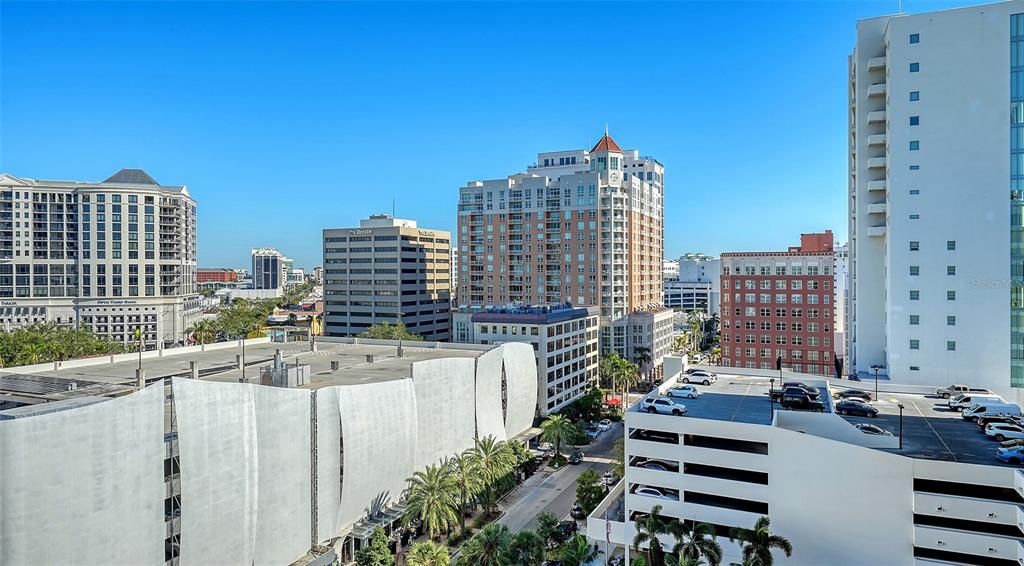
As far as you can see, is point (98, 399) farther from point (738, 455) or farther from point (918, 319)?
point (918, 319)

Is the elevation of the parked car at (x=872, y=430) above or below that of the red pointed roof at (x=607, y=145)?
below

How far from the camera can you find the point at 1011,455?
3425 centimetres

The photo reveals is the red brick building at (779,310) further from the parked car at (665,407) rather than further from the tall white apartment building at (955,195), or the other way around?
the parked car at (665,407)

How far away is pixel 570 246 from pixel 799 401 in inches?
2879

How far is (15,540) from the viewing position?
27.0 meters

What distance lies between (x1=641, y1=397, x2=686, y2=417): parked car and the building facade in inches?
1382

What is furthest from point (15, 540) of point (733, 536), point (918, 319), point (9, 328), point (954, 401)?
point (9, 328)

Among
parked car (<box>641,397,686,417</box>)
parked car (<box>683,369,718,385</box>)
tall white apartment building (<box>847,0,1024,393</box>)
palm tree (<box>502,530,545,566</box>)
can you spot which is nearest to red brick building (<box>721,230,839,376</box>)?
tall white apartment building (<box>847,0,1024,393</box>)

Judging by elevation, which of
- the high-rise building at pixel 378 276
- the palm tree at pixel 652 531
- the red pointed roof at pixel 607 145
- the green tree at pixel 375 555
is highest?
the red pointed roof at pixel 607 145

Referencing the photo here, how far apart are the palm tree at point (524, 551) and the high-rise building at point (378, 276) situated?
283ft

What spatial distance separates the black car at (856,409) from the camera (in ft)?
148

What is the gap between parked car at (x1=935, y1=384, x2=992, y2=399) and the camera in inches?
2066

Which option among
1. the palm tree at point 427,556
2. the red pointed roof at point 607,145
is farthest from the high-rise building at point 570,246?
the palm tree at point 427,556

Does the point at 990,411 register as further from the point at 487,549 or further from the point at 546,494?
the point at 487,549
